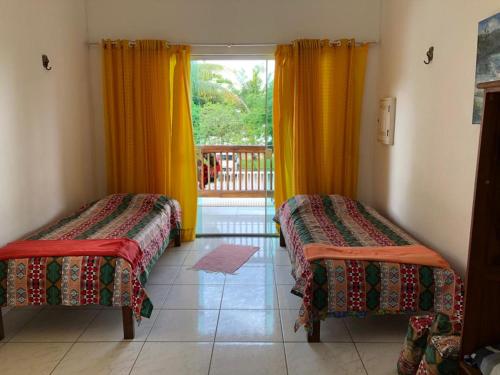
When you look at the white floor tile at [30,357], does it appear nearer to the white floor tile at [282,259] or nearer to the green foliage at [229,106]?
the white floor tile at [282,259]

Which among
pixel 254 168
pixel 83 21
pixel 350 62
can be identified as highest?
pixel 83 21

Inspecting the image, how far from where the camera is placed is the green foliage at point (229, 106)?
428 cm

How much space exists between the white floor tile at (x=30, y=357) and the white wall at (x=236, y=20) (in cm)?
291

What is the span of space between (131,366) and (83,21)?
3.28m

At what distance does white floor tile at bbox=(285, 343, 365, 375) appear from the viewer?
2.19 m

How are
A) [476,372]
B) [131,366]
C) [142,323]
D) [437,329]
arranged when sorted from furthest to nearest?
[142,323] < [131,366] < [437,329] < [476,372]

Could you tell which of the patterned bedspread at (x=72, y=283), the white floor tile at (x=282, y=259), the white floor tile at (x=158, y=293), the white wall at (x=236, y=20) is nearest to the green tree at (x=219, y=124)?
the white wall at (x=236, y=20)

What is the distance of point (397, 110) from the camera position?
11.7 feet

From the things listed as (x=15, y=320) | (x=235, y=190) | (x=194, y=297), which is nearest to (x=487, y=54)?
(x=194, y=297)

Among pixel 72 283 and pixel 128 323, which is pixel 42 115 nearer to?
pixel 72 283

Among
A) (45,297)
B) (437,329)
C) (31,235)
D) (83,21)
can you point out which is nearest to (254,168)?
(83,21)

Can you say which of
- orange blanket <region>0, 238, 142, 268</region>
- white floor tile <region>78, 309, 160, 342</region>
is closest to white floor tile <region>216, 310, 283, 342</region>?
white floor tile <region>78, 309, 160, 342</region>

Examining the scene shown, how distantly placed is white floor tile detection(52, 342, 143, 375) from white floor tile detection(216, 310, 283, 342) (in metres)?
0.52

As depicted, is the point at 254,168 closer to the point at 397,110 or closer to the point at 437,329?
the point at 397,110
